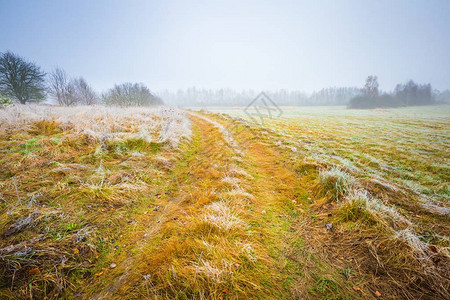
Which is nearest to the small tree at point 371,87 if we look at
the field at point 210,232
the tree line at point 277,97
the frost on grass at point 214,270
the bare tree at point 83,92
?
the tree line at point 277,97

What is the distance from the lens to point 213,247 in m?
2.01

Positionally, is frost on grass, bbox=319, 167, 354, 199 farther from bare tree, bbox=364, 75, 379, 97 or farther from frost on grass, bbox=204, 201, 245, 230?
bare tree, bbox=364, 75, 379, 97

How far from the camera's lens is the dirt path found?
1.65 m

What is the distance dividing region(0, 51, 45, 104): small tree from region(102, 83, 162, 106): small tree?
10.1m

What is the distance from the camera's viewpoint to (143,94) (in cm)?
4397

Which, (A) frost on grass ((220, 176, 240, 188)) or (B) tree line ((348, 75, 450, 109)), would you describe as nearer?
(A) frost on grass ((220, 176, 240, 188))

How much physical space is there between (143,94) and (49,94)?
59.4ft

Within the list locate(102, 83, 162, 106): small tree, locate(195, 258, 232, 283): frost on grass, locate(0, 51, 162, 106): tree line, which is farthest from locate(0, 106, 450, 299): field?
locate(102, 83, 162, 106): small tree

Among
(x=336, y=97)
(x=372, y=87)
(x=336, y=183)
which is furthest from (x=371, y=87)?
A: (x=336, y=183)

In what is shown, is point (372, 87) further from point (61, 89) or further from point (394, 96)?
point (61, 89)

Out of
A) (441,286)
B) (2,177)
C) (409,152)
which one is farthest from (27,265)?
(409,152)

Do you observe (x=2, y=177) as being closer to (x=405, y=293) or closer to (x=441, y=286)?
(x=405, y=293)

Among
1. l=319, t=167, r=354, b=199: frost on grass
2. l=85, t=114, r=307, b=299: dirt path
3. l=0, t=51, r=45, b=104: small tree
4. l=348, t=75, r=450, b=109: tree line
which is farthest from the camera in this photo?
l=348, t=75, r=450, b=109: tree line

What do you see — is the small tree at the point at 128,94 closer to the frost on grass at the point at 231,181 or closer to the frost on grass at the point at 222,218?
the frost on grass at the point at 231,181
